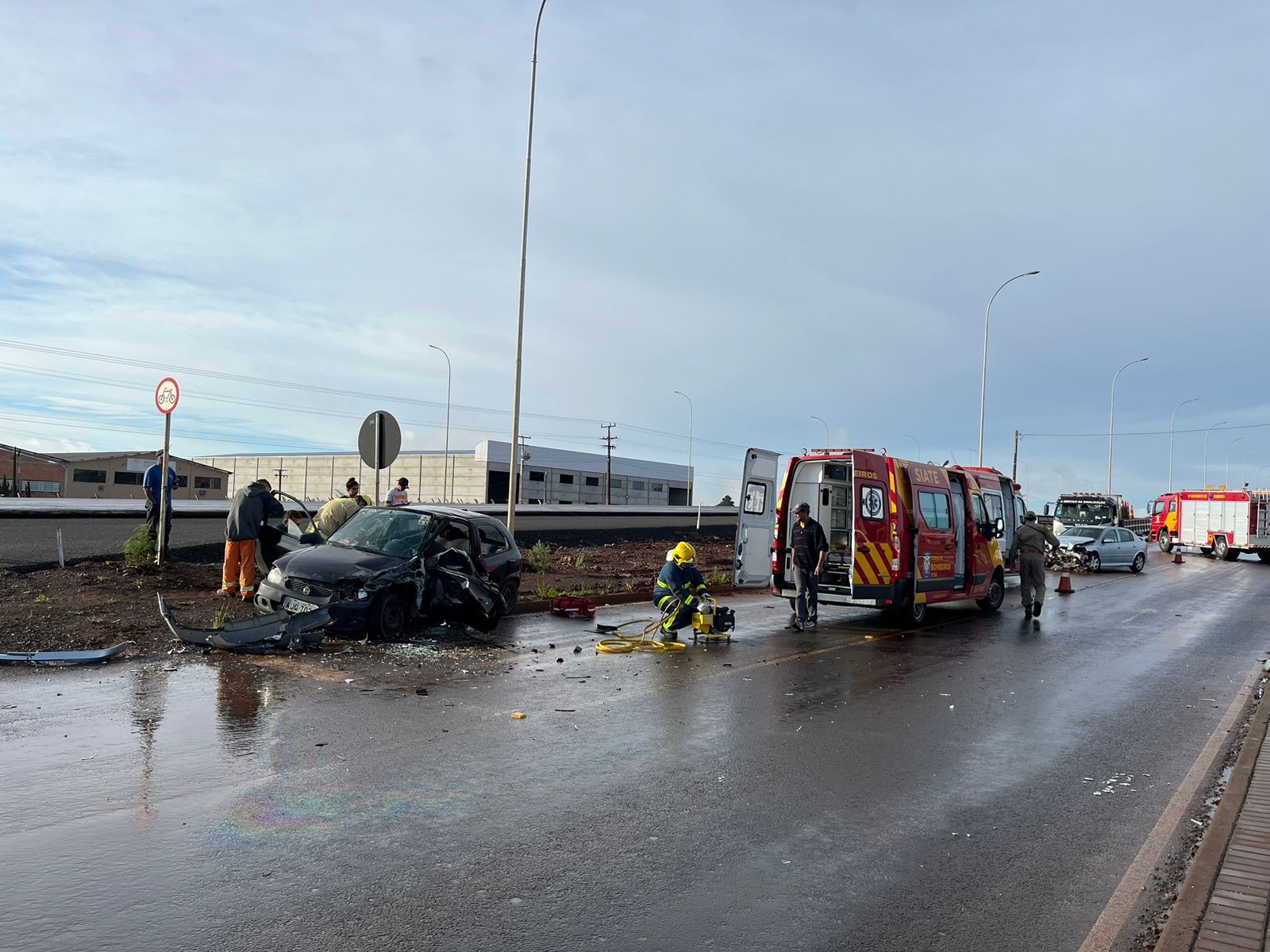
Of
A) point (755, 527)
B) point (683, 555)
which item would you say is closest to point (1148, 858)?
point (683, 555)

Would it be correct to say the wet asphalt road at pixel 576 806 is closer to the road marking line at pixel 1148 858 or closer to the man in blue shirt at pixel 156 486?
the road marking line at pixel 1148 858

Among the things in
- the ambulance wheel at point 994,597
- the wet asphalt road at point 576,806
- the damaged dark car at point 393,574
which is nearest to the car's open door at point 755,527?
the damaged dark car at point 393,574

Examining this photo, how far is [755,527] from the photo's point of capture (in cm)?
1580

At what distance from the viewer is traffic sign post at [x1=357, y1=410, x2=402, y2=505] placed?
14555 mm

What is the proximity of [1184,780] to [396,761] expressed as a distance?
17.1ft

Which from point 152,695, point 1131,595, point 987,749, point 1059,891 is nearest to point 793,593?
point 987,749

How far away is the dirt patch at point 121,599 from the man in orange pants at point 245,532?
27 cm

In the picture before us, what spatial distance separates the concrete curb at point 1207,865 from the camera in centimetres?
393

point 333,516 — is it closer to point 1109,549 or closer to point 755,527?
point 755,527

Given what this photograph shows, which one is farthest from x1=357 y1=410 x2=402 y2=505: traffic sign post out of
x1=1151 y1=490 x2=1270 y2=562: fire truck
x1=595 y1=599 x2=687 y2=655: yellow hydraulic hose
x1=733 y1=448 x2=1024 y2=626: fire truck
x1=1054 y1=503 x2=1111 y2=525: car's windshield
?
x1=1151 y1=490 x2=1270 y2=562: fire truck

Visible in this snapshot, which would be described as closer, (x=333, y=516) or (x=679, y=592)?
(x=679, y=592)

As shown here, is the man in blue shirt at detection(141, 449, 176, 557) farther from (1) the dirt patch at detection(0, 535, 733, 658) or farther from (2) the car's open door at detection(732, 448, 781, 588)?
(2) the car's open door at detection(732, 448, 781, 588)

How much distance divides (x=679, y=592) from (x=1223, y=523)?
36566mm

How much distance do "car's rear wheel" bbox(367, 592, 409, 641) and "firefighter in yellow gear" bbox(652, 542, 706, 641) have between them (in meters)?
→ 3.22
